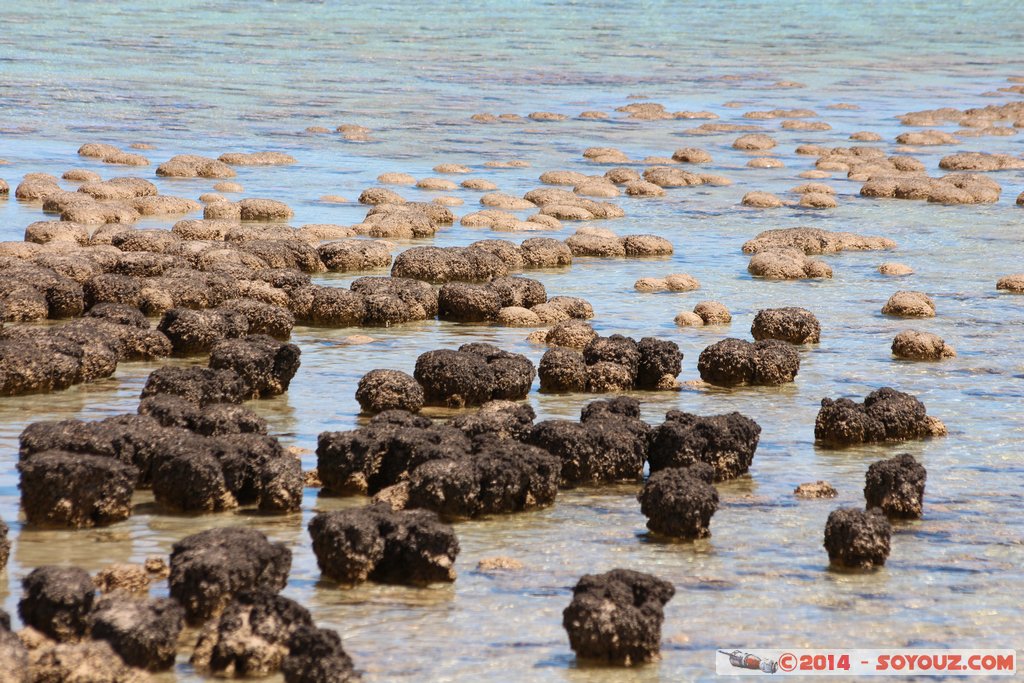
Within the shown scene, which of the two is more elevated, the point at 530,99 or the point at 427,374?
the point at 530,99

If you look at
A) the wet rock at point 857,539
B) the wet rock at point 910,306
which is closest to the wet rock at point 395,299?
the wet rock at point 910,306

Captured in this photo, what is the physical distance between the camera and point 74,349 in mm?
12477

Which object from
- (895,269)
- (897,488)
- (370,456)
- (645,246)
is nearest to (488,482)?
(370,456)

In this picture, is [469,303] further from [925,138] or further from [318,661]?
[925,138]

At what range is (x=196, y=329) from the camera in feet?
44.9

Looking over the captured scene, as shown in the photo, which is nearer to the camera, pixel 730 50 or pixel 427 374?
pixel 427 374

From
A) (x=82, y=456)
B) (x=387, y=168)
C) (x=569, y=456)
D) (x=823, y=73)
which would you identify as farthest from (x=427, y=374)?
(x=823, y=73)

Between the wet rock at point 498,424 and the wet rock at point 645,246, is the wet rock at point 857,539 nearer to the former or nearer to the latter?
the wet rock at point 498,424

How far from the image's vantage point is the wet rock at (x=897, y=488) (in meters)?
9.71

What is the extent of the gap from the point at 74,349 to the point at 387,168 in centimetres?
A: 1562

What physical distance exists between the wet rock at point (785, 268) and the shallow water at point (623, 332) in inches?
8.1

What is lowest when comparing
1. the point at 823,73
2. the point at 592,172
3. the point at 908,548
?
the point at 908,548

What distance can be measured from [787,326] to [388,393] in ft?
15.7

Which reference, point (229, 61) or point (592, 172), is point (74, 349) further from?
point (229, 61)
